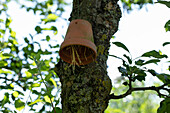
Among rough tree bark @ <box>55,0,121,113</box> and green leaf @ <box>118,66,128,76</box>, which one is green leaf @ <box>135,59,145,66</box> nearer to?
green leaf @ <box>118,66,128,76</box>

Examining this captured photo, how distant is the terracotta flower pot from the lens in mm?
1062

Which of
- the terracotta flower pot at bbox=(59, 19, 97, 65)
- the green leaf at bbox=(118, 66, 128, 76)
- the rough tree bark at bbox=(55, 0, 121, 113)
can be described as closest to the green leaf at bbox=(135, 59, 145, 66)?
the green leaf at bbox=(118, 66, 128, 76)

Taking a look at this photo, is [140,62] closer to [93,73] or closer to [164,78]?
[164,78]

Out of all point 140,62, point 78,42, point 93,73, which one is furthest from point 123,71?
point 78,42

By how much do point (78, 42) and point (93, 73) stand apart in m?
0.21

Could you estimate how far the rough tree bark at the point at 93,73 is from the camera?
44.2 inches

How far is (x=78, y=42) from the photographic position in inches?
41.6

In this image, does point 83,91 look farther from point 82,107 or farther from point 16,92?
point 16,92

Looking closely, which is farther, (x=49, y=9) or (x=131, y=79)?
(x=49, y=9)

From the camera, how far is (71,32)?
1.14 metres

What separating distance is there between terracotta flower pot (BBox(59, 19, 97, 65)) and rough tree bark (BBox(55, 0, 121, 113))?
5 cm

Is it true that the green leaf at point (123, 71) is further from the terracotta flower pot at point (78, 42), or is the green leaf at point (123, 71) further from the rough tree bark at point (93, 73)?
the terracotta flower pot at point (78, 42)

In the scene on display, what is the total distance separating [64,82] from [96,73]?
0.19 meters

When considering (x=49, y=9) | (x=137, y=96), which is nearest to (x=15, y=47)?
(x=49, y=9)
